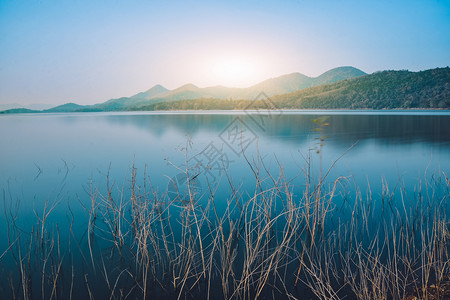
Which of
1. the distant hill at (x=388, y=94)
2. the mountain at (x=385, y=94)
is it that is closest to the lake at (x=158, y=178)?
the mountain at (x=385, y=94)

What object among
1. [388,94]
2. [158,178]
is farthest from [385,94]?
[158,178]

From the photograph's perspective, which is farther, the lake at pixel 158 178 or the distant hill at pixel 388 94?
the distant hill at pixel 388 94

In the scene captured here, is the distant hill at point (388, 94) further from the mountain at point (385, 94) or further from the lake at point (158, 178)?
the lake at point (158, 178)

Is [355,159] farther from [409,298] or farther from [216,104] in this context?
[216,104]

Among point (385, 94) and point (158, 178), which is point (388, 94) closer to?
point (385, 94)

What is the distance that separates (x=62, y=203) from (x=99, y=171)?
3822mm

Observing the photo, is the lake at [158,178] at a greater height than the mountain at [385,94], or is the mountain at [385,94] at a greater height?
the mountain at [385,94]

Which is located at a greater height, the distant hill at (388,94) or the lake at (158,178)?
the distant hill at (388,94)

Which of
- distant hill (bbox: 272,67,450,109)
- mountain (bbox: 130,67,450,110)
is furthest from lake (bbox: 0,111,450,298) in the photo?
distant hill (bbox: 272,67,450,109)

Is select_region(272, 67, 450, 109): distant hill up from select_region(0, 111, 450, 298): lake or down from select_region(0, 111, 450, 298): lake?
up

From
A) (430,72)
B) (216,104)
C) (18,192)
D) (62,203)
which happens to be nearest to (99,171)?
(18,192)

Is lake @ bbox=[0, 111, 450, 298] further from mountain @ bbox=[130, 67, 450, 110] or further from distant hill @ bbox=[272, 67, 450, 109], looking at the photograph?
distant hill @ bbox=[272, 67, 450, 109]

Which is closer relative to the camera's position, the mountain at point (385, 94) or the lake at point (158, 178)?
the lake at point (158, 178)

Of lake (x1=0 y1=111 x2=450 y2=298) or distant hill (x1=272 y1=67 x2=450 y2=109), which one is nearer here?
lake (x1=0 y1=111 x2=450 y2=298)
